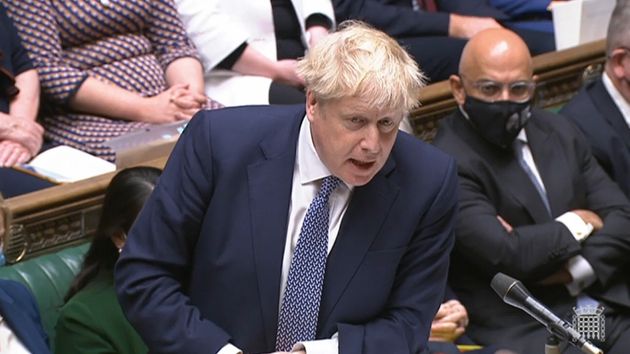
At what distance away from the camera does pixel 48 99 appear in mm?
3939

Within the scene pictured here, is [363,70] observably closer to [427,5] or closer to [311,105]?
[311,105]

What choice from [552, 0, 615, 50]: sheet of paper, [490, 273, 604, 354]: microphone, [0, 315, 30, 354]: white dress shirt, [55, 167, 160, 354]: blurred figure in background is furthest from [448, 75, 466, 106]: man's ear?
[0, 315, 30, 354]: white dress shirt

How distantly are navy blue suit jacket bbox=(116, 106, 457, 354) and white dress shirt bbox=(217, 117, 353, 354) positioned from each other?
0.02 meters

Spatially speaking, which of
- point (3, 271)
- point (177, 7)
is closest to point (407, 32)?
point (177, 7)

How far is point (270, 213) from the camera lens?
2648 mm

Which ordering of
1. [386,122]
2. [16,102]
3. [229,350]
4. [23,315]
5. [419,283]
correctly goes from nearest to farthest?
1. [386,122]
2. [229,350]
3. [419,283]
4. [23,315]
5. [16,102]

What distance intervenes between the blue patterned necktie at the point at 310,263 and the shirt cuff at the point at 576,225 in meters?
1.21

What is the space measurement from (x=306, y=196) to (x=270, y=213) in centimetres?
9

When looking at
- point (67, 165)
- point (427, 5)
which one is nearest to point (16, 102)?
point (67, 165)

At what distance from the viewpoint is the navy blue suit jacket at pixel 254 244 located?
2627 mm

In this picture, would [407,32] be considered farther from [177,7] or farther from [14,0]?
[14,0]

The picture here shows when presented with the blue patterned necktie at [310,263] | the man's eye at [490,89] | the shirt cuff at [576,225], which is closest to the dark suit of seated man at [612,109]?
the shirt cuff at [576,225]

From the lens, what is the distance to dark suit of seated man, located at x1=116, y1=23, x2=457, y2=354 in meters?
2.62

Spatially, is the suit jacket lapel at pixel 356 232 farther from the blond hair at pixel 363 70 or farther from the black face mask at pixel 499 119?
the black face mask at pixel 499 119
